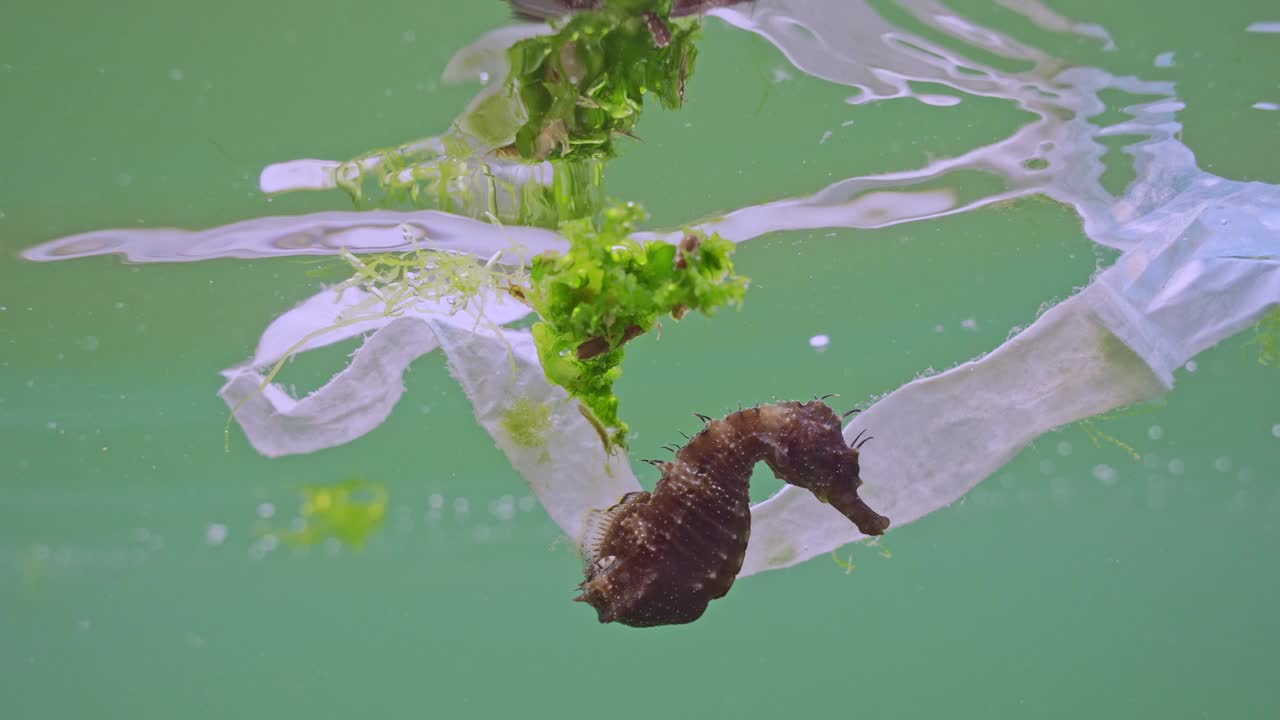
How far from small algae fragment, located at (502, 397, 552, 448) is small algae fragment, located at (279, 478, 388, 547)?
3.60m

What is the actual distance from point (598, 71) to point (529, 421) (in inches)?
57.7

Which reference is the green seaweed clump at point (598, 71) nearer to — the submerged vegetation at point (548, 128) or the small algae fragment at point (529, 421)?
the submerged vegetation at point (548, 128)

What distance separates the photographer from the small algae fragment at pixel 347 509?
6223 mm

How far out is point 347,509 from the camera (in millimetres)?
6215

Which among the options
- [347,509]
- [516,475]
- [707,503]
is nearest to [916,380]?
[707,503]

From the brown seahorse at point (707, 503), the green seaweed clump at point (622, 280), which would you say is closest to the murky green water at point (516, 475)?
the brown seahorse at point (707, 503)

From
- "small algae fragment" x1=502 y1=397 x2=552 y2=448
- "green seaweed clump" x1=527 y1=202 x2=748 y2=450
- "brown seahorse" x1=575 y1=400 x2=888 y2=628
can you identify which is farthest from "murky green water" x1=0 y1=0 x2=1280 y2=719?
"green seaweed clump" x1=527 y1=202 x2=748 y2=450

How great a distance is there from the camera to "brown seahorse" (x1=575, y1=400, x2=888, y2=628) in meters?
2.57

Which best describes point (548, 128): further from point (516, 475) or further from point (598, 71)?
point (516, 475)

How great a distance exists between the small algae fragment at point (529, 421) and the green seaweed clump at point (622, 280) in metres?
0.85

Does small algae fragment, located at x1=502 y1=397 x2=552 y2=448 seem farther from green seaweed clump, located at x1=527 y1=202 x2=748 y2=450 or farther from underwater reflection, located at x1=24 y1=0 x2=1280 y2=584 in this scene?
green seaweed clump, located at x1=527 y1=202 x2=748 y2=450

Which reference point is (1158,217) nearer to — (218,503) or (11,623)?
(218,503)

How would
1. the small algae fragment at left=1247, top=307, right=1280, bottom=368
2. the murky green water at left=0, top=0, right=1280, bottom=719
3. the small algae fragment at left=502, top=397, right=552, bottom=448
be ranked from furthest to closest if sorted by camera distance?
the small algae fragment at left=1247, top=307, right=1280, bottom=368 < the small algae fragment at left=502, top=397, right=552, bottom=448 < the murky green water at left=0, top=0, right=1280, bottom=719

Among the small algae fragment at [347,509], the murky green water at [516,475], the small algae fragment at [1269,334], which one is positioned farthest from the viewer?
the small algae fragment at [347,509]
